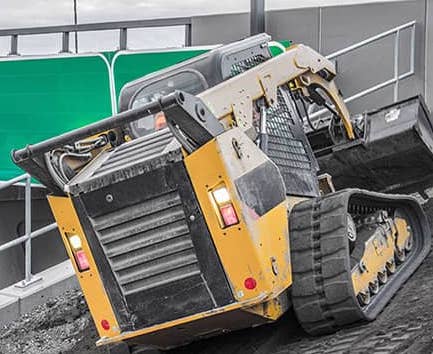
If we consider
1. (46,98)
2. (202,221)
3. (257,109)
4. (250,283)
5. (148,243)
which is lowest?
(250,283)

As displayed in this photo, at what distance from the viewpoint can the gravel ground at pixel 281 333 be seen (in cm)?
433

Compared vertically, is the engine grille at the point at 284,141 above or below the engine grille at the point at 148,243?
above

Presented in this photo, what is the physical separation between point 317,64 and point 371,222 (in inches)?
49.3

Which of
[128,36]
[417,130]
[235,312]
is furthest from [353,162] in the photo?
[128,36]

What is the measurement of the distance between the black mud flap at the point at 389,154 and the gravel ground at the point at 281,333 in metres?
0.54

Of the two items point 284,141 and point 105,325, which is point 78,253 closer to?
point 105,325

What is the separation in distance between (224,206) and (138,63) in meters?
6.01

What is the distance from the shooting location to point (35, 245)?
38.6ft

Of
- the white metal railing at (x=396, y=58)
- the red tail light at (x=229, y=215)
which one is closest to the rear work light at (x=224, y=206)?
the red tail light at (x=229, y=215)

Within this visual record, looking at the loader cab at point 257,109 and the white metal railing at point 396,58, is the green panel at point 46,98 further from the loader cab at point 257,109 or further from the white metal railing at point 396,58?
the loader cab at point 257,109

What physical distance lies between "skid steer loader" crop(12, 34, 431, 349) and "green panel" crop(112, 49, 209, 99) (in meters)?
4.66

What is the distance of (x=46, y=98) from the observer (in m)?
10.7

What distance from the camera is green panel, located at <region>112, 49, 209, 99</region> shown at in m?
9.83

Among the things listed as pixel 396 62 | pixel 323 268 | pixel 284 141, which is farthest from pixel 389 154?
pixel 396 62
